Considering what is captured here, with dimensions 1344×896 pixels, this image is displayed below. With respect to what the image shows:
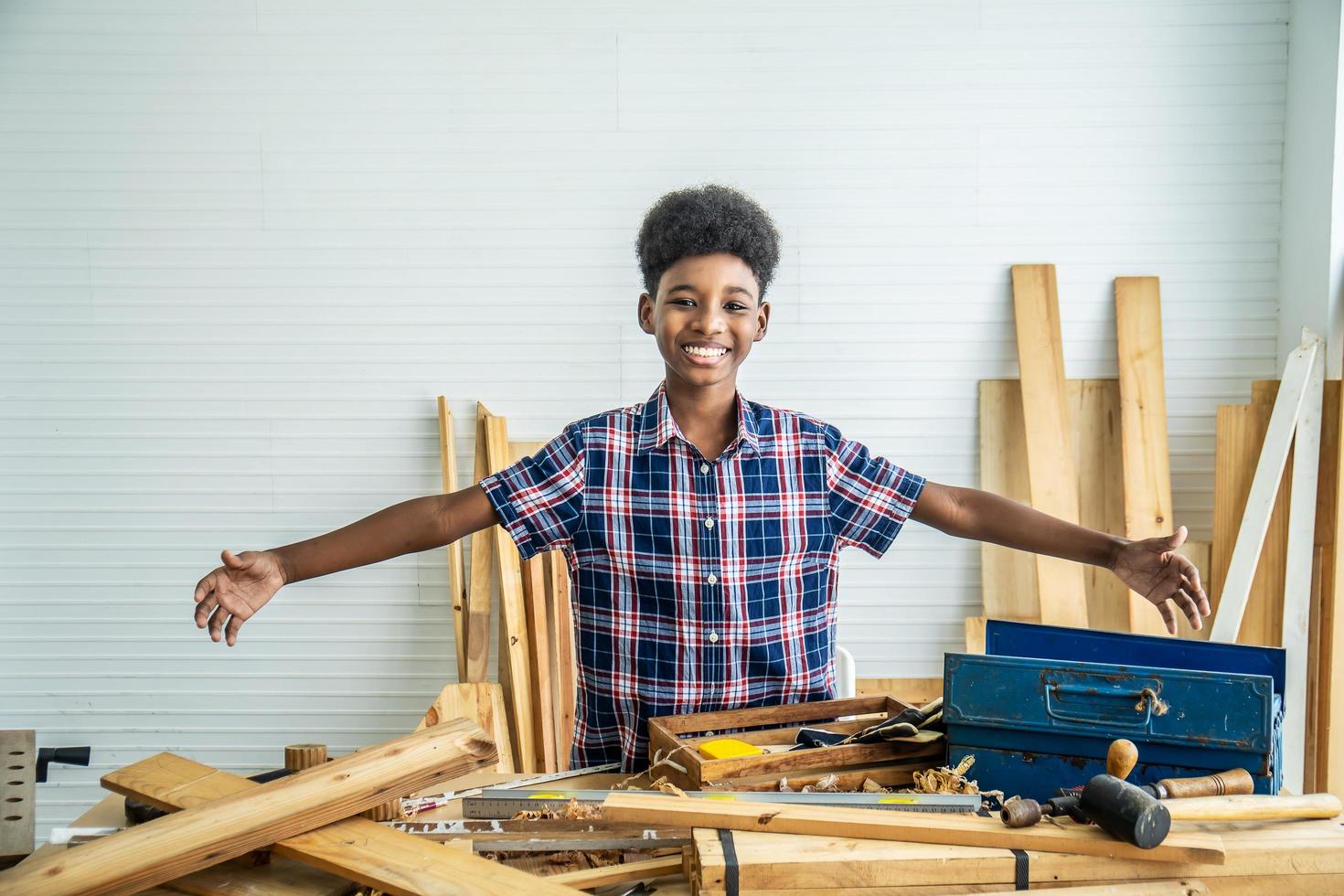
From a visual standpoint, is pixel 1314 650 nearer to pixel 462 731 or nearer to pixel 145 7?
pixel 462 731

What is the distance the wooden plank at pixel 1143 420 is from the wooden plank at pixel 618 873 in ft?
8.48

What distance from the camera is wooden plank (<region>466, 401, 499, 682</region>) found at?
3.61 m

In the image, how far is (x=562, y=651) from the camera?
3621mm

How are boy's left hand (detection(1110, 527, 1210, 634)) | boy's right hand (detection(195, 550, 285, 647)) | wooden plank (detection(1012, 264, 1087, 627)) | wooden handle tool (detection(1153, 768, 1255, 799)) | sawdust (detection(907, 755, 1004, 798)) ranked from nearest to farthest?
wooden handle tool (detection(1153, 768, 1255, 799)) < sawdust (detection(907, 755, 1004, 798)) < boy's right hand (detection(195, 550, 285, 647)) < boy's left hand (detection(1110, 527, 1210, 634)) < wooden plank (detection(1012, 264, 1087, 627))

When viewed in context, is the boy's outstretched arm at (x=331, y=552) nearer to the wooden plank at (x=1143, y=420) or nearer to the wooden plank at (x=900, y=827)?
the wooden plank at (x=900, y=827)

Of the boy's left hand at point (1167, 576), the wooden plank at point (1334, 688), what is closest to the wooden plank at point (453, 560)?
the boy's left hand at point (1167, 576)

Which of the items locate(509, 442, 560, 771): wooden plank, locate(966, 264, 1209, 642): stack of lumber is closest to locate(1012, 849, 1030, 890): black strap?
locate(966, 264, 1209, 642): stack of lumber

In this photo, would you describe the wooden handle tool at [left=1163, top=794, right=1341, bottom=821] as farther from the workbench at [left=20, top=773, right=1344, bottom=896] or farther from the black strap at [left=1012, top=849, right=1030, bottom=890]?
the black strap at [left=1012, top=849, right=1030, bottom=890]

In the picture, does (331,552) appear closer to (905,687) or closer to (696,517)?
(696,517)

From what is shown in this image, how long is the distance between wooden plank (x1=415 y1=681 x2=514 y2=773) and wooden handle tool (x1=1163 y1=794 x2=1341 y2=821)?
243cm

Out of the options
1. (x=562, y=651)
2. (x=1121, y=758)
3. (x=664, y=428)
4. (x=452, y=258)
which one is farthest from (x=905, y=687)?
(x=452, y=258)

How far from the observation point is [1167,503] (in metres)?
3.52

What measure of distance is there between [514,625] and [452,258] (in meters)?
1.38

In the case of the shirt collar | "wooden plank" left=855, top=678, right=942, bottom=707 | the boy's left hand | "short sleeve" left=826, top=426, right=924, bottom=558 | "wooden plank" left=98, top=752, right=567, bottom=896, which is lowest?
"wooden plank" left=855, top=678, right=942, bottom=707
